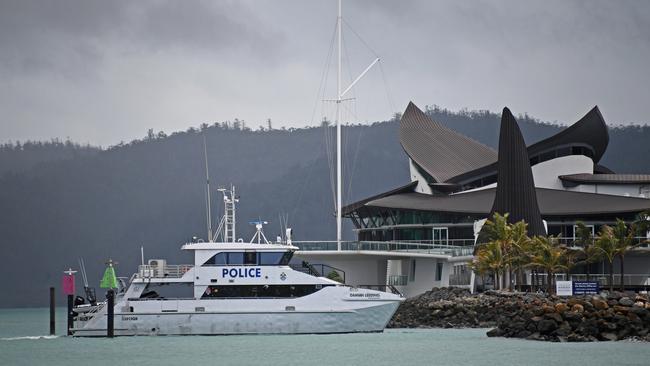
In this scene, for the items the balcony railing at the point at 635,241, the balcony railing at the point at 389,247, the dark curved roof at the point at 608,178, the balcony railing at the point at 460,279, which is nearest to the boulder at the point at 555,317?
the balcony railing at the point at 635,241

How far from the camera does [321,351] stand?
174ft

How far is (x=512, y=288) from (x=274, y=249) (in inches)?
957

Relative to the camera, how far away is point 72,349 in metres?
55.5

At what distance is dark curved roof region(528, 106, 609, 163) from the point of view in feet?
339

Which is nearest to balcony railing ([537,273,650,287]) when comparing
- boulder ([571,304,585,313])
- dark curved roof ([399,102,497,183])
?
dark curved roof ([399,102,497,183])

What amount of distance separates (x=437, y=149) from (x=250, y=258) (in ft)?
177

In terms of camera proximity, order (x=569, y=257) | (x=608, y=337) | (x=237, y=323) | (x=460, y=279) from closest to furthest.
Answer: (x=608, y=337) < (x=237, y=323) < (x=569, y=257) < (x=460, y=279)

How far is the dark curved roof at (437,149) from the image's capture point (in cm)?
10594

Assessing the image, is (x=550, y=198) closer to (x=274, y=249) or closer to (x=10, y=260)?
(x=274, y=249)

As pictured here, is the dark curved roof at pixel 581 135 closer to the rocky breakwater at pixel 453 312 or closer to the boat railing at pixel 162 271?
the rocky breakwater at pixel 453 312

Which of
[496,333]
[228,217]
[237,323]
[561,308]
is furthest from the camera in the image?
[496,333]

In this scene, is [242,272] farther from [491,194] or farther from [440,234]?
[491,194]

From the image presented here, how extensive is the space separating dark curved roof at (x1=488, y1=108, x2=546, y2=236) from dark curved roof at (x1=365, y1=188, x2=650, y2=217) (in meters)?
5.96

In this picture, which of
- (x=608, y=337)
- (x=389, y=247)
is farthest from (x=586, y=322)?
(x=389, y=247)
